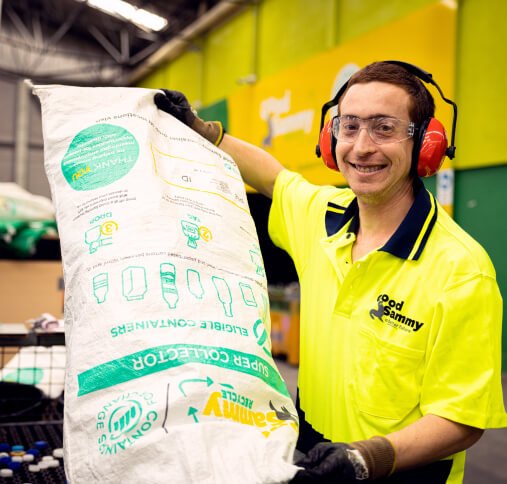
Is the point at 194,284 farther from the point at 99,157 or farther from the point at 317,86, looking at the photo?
the point at 317,86

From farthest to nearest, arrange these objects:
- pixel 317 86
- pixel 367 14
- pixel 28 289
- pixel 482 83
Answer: pixel 317 86
pixel 367 14
pixel 482 83
pixel 28 289

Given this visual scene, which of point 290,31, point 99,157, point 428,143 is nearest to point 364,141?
point 428,143

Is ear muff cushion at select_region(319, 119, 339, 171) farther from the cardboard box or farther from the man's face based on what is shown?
the cardboard box

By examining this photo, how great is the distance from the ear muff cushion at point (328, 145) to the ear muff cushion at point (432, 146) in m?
0.23

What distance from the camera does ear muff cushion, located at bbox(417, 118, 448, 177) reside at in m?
1.22

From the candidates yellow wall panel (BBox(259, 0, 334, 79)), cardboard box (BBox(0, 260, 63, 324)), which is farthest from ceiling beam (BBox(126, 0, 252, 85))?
cardboard box (BBox(0, 260, 63, 324))

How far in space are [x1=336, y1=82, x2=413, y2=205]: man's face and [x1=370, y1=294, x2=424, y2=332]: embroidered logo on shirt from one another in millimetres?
238

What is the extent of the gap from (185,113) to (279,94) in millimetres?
5436

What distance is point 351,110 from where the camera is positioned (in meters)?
1.25

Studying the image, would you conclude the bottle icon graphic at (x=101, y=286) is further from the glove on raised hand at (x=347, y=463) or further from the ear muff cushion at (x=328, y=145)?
the ear muff cushion at (x=328, y=145)

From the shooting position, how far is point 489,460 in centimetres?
308

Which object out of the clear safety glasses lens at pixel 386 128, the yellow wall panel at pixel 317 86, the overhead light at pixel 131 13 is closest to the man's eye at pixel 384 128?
the clear safety glasses lens at pixel 386 128

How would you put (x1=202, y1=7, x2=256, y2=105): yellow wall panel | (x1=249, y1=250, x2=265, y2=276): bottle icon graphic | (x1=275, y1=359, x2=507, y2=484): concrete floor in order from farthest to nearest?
(x1=202, y1=7, x2=256, y2=105): yellow wall panel, (x1=275, y1=359, x2=507, y2=484): concrete floor, (x1=249, y1=250, x2=265, y2=276): bottle icon graphic

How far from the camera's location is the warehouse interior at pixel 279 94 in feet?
8.84
